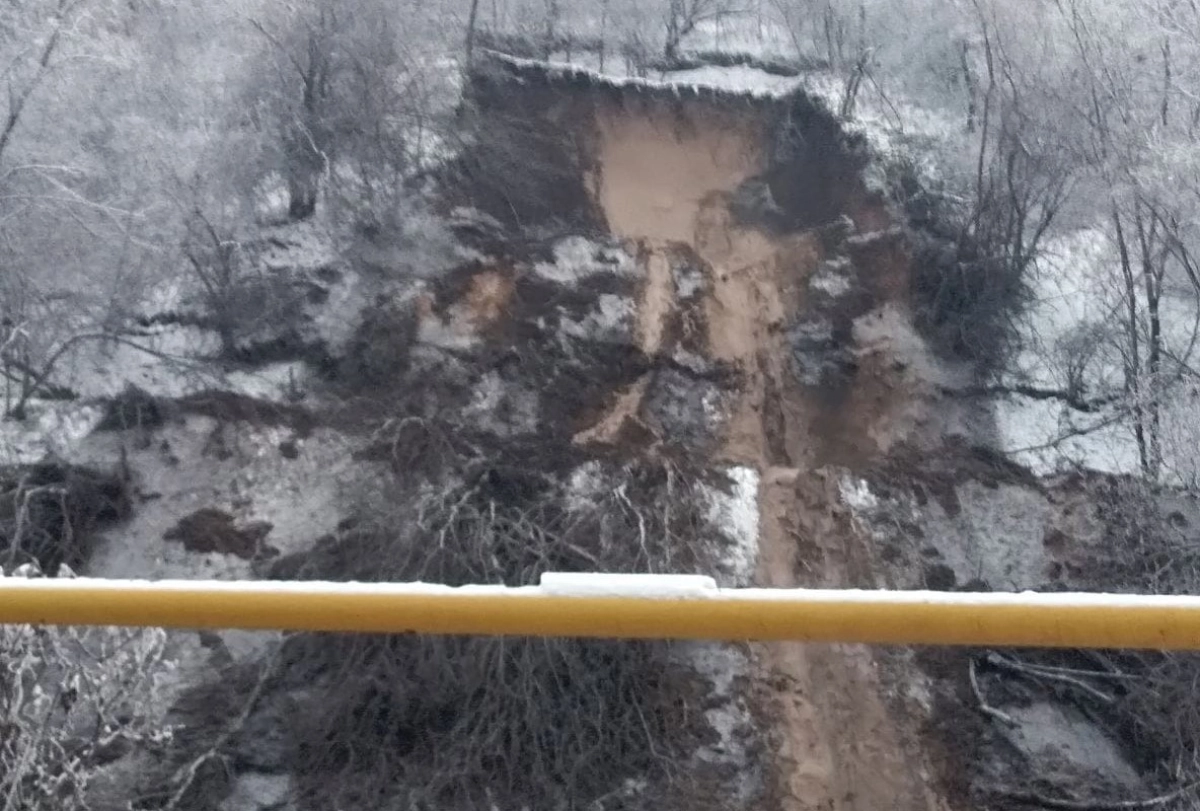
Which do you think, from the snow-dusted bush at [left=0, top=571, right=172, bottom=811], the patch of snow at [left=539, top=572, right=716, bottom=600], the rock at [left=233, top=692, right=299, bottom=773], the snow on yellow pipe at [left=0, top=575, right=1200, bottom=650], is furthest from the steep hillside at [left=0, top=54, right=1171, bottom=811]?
the patch of snow at [left=539, top=572, right=716, bottom=600]

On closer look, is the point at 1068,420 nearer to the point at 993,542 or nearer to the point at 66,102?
the point at 993,542

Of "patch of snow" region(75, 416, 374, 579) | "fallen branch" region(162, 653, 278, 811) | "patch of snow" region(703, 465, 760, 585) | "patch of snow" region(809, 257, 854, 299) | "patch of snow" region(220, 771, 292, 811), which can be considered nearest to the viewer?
"fallen branch" region(162, 653, 278, 811)

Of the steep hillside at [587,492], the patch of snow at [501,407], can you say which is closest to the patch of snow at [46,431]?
the steep hillside at [587,492]

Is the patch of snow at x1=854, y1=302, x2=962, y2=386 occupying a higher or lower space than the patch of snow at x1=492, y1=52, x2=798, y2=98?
lower

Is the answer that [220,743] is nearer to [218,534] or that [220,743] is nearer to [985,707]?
[218,534]

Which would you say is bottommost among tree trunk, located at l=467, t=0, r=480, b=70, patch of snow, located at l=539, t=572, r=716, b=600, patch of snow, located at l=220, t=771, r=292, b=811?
patch of snow, located at l=220, t=771, r=292, b=811

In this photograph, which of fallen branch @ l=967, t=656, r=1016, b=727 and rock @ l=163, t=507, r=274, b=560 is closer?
fallen branch @ l=967, t=656, r=1016, b=727

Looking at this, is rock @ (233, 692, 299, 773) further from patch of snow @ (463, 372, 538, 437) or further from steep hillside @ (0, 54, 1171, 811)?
patch of snow @ (463, 372, 538, 437)

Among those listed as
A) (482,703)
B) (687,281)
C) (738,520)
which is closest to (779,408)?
(738,520)
